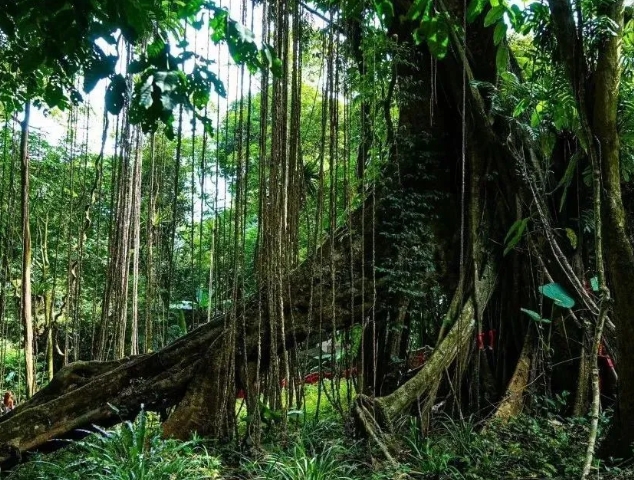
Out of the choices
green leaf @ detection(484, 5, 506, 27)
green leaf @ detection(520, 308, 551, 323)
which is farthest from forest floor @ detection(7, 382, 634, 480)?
green leaf @ detection(484, 5, 506, 27)

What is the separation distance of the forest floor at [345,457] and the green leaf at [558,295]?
0.76 meters

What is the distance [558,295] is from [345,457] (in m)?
1.61

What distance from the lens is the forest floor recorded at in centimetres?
261

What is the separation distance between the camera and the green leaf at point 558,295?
339 cm

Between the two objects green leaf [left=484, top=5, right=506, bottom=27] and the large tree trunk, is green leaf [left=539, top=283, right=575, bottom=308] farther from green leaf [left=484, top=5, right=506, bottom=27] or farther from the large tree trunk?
green leaf [left=484, top=5, right=506, bottom=27]

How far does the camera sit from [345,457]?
2988 mm

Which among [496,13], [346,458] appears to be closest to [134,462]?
[346,458]

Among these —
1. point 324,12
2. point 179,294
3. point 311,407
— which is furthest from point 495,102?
point 179,294

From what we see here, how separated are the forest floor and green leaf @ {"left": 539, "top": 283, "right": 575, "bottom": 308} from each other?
0.76 metres

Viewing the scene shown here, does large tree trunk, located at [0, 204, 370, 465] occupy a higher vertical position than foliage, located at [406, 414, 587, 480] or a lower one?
higher

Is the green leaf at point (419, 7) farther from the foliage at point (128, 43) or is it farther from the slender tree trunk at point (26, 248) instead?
the slender tree trunk at point (26, 248)

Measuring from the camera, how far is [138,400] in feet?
11.3

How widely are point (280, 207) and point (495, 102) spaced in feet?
5.83

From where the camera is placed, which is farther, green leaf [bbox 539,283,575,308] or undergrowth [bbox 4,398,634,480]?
green leaf [bbox 539,283,575,308]
